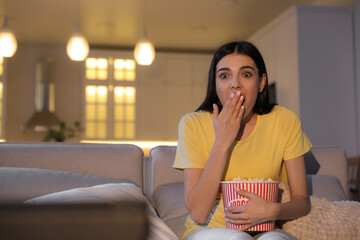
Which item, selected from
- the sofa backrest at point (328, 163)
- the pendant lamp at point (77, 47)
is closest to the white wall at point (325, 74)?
the pendant lamp at point (77, 47)

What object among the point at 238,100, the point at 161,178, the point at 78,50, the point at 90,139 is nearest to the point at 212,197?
the point at 238,100

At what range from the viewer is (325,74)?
17.1 feet

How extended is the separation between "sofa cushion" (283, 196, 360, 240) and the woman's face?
0.38 metres

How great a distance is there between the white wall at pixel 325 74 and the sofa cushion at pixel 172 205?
3.88 m

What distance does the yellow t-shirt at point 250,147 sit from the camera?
131cm

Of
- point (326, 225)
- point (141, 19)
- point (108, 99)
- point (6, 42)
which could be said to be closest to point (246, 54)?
point (326, 225)

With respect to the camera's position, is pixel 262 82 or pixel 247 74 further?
pixel 262 82

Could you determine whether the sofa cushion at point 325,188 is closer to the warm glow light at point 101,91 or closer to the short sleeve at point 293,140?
the short sleeve at point 293,140

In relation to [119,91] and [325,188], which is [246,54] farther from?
[119,91]

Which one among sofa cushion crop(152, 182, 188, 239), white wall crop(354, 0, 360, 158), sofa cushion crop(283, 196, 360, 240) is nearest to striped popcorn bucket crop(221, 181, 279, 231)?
sofa cushion crop(283, 196, 360, 240)

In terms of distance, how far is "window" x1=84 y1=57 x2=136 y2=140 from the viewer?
7176mm

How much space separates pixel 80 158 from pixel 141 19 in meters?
4.59

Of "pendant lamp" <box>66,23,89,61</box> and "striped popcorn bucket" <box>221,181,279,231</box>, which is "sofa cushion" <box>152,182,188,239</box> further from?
"pendant lamp" <box>66,23,89,61</box>

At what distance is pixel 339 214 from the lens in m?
1.29
